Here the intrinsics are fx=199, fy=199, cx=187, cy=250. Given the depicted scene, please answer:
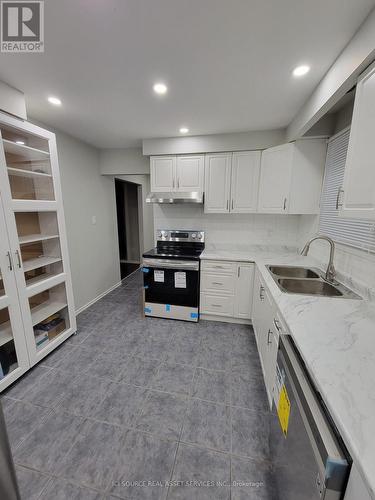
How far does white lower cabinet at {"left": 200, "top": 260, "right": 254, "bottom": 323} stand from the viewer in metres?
2.46

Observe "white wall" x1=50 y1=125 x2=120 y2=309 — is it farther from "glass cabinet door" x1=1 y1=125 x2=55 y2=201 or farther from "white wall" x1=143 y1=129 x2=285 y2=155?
"white wall" x1=143 y1=129 x2=285 y2=155

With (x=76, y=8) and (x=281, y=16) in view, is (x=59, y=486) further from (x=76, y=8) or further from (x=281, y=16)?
(x=281, y=16)

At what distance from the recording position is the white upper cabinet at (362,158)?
1.04 meters

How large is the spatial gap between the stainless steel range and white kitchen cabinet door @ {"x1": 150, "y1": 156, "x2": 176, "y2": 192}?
96 cm

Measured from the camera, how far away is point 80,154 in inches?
113

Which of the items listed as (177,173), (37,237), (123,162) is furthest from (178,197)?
(37,237)

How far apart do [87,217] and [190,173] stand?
1.70m

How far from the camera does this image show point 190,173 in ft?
9.02

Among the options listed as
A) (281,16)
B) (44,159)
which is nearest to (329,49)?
(281,16)

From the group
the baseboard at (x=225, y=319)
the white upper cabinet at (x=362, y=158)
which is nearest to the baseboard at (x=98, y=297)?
the baseboard at (x=225, y=319)

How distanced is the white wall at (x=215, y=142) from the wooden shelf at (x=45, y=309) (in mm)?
2245

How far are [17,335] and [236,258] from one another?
7.47ft

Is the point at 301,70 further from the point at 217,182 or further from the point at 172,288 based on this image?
the point at 172,288

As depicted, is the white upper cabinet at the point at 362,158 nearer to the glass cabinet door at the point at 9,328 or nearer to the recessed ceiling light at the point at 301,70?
the recessed ceiling light at the point at 301,70
